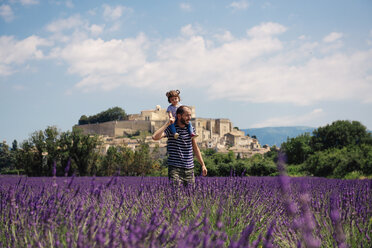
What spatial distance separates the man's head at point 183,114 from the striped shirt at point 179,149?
10 centimetres

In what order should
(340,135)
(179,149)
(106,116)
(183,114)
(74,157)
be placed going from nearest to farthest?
(183,114), (179,149), (74,157), (340,135), (106,116)

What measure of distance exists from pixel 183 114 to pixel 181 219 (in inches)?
64.0

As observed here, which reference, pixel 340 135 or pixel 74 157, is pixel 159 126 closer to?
pixel 340 135

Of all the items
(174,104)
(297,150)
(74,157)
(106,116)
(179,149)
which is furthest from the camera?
(106,116)

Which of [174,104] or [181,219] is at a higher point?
[174,104]

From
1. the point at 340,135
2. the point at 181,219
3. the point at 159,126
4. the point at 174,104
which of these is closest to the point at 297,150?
the point at 340,135

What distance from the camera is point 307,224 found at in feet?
3.19

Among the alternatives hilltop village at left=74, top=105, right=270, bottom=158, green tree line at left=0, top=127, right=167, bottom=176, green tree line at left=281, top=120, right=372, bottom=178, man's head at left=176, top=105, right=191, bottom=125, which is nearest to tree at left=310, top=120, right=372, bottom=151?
green tree line at left=281, top=120, right=372, bottom=178

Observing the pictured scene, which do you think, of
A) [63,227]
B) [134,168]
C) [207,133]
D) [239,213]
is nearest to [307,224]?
[63,227]

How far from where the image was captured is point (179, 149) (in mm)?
4156

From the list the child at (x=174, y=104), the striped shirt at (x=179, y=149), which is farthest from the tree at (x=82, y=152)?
the striped shirt at (x=179, y=149)

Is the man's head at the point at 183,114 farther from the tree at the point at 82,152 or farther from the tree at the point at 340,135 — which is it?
the tree at the point at 340,135

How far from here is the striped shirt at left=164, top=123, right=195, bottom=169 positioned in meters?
4.16

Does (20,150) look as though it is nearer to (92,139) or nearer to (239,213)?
(92,139)
